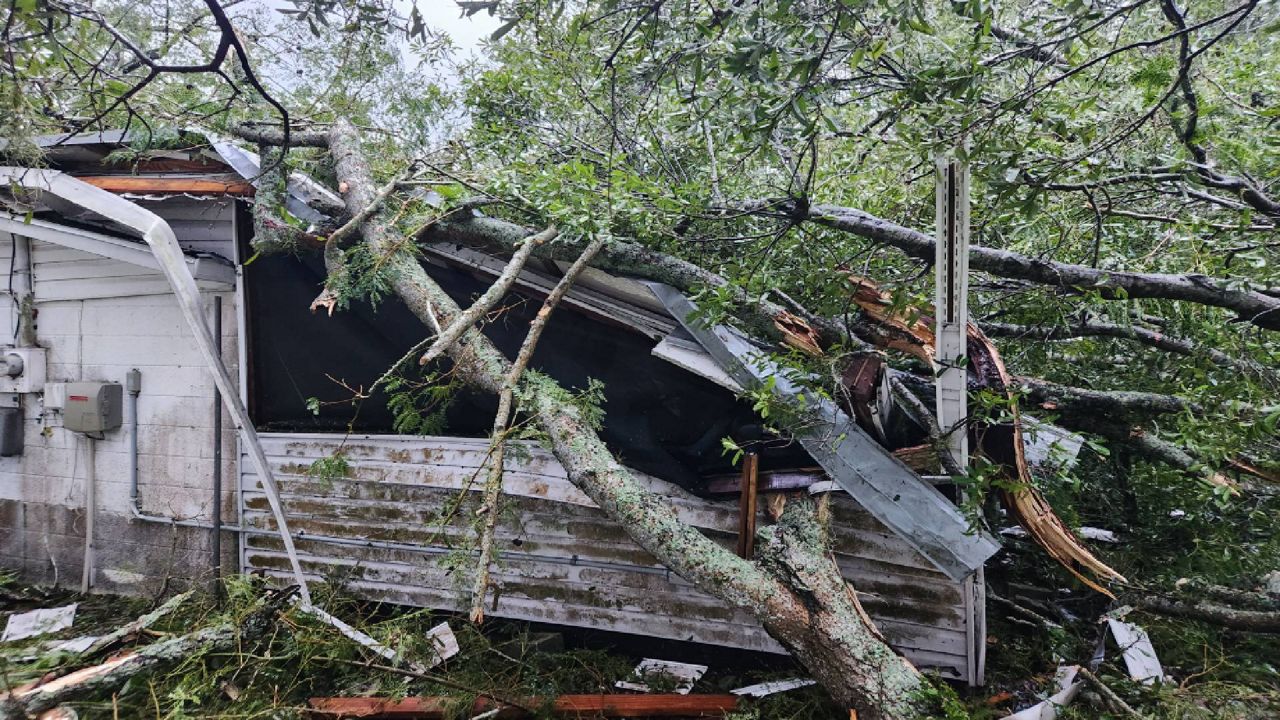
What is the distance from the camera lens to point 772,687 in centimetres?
365

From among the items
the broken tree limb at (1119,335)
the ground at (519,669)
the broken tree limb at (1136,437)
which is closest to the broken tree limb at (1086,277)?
the broken tree limb at (1119,335)

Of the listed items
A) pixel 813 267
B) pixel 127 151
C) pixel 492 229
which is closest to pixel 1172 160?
pixel 813 267

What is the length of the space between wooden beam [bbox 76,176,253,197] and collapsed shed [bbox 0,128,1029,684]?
0.02m

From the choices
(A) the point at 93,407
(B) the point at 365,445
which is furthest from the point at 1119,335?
(A) the point at 93,407

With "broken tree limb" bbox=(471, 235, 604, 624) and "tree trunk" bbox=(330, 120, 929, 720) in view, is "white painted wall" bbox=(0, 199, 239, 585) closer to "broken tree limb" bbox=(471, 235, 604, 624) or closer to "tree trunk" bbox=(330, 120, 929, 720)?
"tree trunk" bbox=(330, 120, 929, 720)

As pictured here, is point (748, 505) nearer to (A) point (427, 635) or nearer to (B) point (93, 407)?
(A) point (427, 635)

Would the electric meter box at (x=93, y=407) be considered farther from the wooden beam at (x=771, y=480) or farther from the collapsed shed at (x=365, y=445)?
the wooden beam at (x=771, y=480)

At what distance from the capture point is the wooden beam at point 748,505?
355 cm

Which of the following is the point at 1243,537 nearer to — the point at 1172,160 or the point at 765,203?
the point at 1172,160

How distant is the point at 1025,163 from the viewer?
2738 mm

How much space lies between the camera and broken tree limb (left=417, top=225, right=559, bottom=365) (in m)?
2.83

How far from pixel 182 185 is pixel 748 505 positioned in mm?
4353

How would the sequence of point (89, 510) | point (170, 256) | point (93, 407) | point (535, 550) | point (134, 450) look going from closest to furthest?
point (170, 256), point (535, 550), point (93, 407), point (134, 450), point (89, 510)

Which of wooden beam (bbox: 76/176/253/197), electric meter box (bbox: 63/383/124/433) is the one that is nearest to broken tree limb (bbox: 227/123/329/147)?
wooden beam (bbox: 76/176/253/197)
